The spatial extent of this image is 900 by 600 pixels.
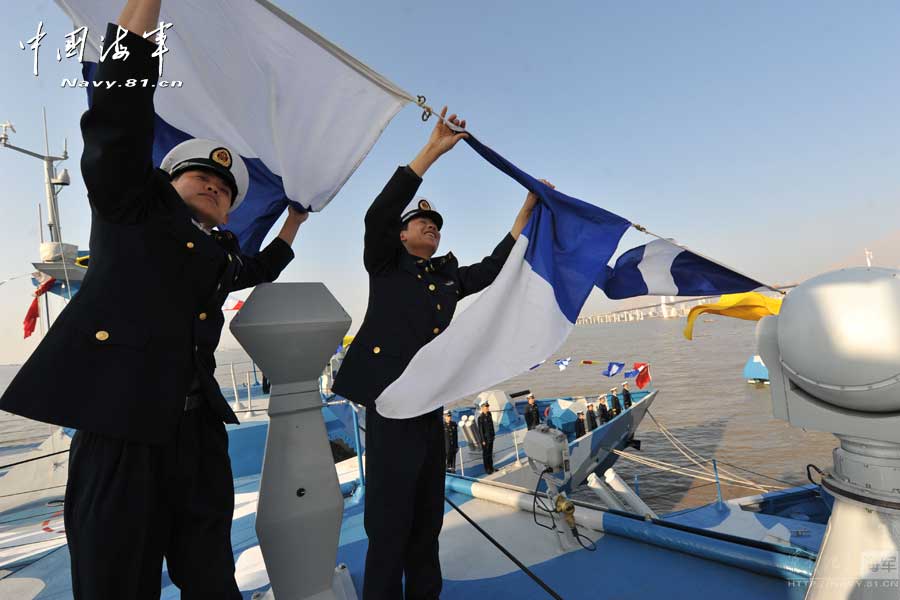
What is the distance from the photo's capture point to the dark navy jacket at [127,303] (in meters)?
1.10

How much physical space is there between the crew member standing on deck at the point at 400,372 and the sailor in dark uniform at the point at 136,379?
1.95 ft

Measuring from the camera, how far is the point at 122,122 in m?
1.10

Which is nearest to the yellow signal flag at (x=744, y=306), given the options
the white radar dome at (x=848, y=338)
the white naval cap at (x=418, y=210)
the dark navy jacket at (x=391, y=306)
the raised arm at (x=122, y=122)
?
the white radar dome at (x=848, y=338)

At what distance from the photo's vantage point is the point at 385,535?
1772 millimetres

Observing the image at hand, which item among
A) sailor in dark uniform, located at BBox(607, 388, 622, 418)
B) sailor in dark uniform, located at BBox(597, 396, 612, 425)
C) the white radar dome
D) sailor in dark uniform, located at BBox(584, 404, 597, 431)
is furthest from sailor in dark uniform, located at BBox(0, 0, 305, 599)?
sailor in dark uniform, located at BBox(607, 388, 622, 418)

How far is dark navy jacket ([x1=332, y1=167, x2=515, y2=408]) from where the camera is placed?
186 centimetres

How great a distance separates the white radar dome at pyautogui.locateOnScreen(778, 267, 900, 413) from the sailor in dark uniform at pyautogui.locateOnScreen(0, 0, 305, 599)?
184 cm

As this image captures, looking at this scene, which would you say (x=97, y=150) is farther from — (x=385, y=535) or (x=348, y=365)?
(x=385, y=535)

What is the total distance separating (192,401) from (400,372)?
843 millimetres

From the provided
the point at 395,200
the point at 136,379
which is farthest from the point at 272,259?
the point at 136,379

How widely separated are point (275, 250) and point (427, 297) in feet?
2.61

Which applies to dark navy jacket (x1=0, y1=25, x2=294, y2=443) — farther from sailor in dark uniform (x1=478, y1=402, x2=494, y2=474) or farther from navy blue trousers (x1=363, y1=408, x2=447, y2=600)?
sailor in dark uniform (x1=478, y1=402, x2=494, y2=474)

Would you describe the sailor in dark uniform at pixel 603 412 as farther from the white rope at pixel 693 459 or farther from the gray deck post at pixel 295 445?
the gray deck post at pixel 295 445

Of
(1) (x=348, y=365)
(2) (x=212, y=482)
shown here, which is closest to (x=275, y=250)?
(1) (x=348, y=365)
